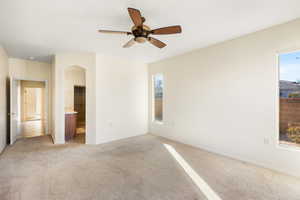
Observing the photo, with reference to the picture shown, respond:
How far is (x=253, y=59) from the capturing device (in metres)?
2.88

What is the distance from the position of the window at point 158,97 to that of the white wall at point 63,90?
218cm

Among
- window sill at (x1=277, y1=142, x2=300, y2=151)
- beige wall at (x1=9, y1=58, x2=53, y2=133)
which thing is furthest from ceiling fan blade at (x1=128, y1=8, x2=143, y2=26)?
beige wall at (x1=9, y1=58, x2=53, y2=133)

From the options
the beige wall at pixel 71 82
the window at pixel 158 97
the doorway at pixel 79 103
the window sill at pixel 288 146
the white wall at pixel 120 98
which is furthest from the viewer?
the doorway at pixel 79 103

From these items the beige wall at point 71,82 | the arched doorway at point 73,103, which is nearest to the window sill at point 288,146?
the arched doorway at point 73,103

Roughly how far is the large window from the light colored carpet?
0.73 m

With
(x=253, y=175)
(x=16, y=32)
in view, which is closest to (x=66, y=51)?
(x=16, y=32)

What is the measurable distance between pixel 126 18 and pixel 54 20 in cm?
121

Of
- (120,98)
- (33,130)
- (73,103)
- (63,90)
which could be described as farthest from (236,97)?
(33,130)

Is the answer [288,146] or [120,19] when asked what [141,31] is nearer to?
[120,19]

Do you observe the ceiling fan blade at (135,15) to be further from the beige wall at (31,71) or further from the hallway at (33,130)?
the hallway at (33,130)

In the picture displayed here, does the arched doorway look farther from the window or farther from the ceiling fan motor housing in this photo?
the ceiling fan motor housing

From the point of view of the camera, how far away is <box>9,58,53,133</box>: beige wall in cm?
461

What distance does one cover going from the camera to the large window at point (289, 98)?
2.58 meters

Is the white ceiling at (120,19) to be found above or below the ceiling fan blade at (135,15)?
above
